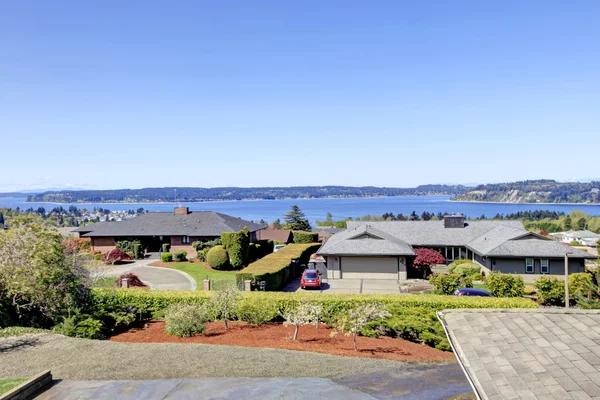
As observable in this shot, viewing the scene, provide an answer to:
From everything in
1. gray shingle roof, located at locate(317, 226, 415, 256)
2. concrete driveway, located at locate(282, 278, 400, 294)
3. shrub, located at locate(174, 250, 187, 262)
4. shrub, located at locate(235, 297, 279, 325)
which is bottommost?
concrete driveway, located at locate(282, 278, 400, 294)

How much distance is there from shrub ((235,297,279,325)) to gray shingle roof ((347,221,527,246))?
77.6 feet

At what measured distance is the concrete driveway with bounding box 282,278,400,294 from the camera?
3167cm

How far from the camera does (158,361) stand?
46.6 feet

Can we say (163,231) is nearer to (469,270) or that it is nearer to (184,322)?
(469,270)

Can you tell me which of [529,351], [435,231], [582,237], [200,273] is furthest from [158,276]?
[582,237]

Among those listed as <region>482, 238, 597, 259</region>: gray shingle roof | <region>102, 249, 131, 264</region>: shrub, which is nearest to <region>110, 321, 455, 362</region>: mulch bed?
<region>482, 238, 597, 259</region>: gray shingle roof

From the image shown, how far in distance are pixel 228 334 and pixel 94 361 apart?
5.87m

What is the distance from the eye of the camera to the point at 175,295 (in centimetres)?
2216

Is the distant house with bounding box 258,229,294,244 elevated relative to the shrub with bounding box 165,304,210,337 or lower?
lower

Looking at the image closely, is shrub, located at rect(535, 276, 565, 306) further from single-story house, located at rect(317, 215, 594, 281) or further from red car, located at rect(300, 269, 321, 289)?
red car, located at rect(300, 269, 321, 289)

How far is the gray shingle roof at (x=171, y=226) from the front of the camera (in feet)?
160

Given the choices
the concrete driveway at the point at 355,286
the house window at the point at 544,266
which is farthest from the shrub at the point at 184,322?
the house window at the point at 544,266

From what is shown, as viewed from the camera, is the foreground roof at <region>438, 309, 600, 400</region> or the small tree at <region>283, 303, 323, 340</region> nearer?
the foreground roof at <region>438, 309, 600, 400</region>

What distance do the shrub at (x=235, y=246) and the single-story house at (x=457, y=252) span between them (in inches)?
286
